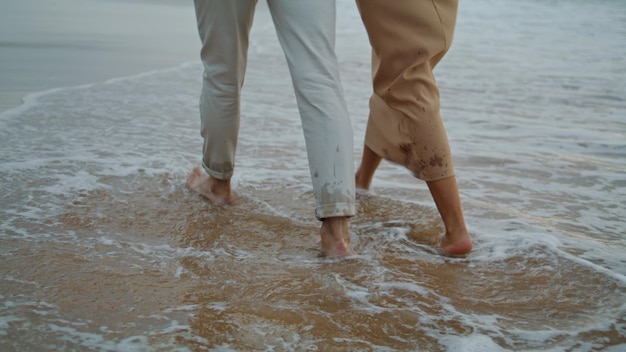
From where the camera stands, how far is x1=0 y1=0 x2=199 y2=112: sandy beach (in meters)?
5.19

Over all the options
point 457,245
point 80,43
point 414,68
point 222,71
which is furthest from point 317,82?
point 80,43

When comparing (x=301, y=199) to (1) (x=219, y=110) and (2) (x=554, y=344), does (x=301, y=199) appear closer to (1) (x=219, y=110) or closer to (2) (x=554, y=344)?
(1) (x=219, y=110)

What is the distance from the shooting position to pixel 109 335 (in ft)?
5.60

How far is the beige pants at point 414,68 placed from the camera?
232cm

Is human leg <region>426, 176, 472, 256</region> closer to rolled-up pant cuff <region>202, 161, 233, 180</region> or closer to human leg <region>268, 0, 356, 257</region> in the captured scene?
human leg <region>268, 0, 356, 257</region>

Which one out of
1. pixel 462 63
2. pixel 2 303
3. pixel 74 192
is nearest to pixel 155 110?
pixel 74 192

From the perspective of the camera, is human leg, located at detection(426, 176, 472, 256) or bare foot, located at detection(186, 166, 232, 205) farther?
bare foot, located at detection(186, 166, 232, 205)

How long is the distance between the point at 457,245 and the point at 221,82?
1122 mm

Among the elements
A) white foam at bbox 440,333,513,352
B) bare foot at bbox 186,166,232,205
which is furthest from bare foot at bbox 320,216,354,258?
bare foot at bbox 186,166,232,205

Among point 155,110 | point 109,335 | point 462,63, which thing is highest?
point 462,63

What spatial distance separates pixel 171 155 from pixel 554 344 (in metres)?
2.34

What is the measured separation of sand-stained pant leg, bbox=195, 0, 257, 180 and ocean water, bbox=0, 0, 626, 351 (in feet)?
0.86

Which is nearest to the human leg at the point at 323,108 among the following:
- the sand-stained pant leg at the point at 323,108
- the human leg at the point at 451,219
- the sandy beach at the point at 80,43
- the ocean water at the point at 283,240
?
the sand-stained pant leg at the point at 323,108

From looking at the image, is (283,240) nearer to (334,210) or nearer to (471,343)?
(334,210)
